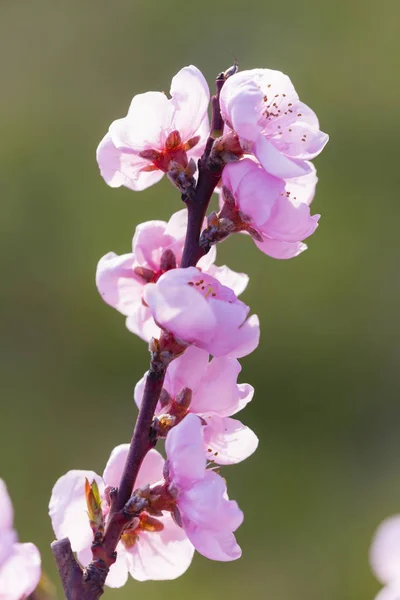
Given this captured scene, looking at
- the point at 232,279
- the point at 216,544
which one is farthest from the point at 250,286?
the point at 216,544

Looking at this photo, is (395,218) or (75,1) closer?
(395,218)

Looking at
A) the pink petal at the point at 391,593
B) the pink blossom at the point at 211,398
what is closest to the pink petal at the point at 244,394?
the pink blossom at the point at 211,398

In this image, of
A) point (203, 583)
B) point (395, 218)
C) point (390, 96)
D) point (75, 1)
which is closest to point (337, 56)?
point (390, 96)

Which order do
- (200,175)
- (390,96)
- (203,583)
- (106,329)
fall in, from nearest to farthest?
(200,175) → (203,583) → (106,329) → (390,96)

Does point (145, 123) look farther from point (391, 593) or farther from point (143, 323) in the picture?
point (391, 593)

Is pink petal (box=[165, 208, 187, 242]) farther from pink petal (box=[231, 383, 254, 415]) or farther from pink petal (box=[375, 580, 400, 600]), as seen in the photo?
pink petal (box=[375, 580, 400, 600])

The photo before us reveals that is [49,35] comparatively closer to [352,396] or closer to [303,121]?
[352,396]
